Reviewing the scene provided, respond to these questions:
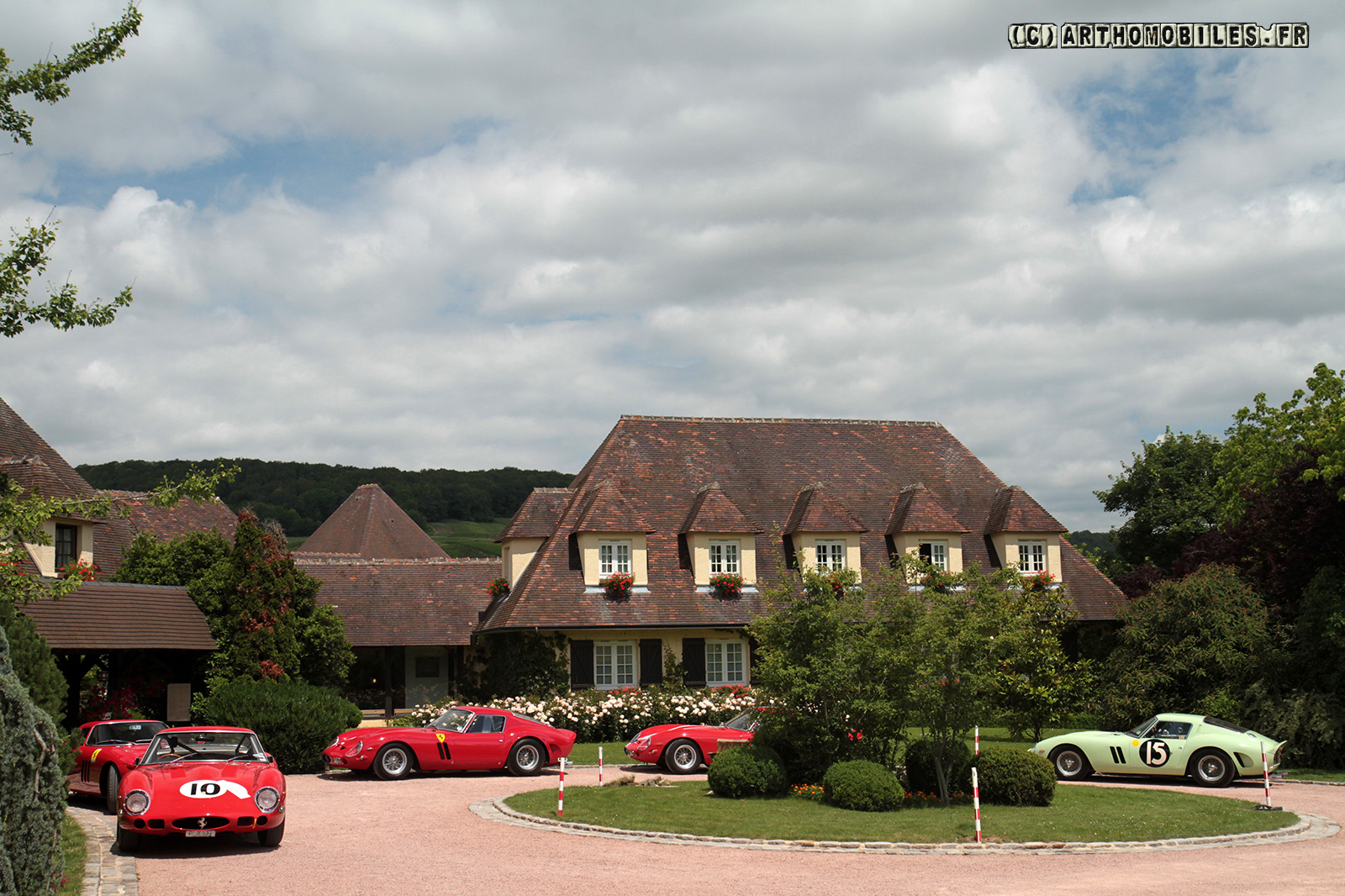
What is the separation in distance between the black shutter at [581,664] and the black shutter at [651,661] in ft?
4.72

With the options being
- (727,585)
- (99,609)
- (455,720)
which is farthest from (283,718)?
(727,585)

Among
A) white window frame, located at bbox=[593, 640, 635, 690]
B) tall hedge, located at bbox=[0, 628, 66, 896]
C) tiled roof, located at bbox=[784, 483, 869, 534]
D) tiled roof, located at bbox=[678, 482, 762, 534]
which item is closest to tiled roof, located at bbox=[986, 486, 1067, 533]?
tiled roof, located at bbox=[784, 483, 869, 534]

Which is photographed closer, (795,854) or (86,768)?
(795,854)

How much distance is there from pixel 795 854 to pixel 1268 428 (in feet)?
126

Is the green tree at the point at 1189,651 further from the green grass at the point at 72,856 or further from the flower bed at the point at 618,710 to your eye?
the green grass at the point at 72,856

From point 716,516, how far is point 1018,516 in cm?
980

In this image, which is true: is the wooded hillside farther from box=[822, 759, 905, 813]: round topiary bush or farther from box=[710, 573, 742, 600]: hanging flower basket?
box=[822, 759, 905, 813]: round topiary bush

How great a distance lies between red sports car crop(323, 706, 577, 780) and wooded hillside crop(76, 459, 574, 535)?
2298 inches

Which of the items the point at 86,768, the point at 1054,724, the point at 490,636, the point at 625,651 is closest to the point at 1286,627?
the point at 1054,724

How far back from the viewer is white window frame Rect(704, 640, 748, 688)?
31.1 m

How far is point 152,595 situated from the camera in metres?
24.5

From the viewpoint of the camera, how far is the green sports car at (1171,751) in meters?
19.7

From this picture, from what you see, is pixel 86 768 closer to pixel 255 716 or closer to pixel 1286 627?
pixel 255 716

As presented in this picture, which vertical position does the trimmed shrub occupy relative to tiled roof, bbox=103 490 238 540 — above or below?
below
